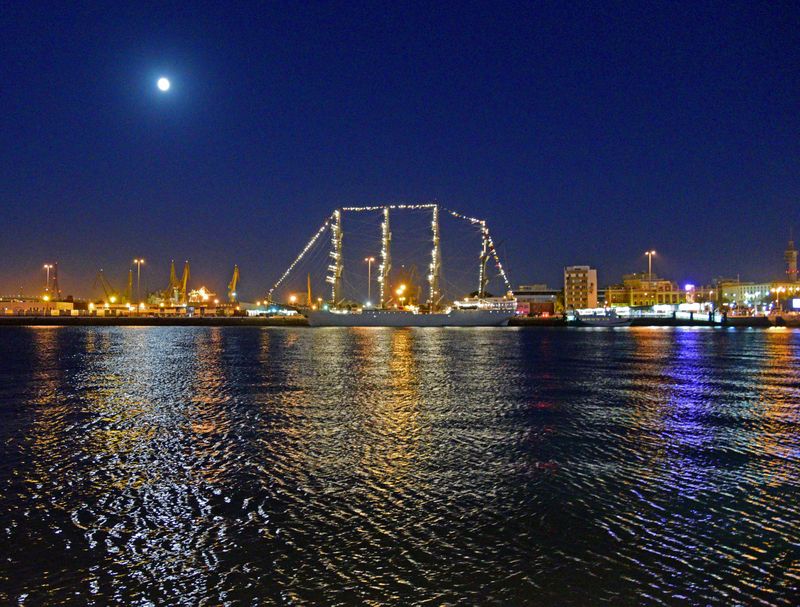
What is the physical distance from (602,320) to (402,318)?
48195 millimetres

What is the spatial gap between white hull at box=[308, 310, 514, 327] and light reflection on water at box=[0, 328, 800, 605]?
109 meters

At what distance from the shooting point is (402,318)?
132 m

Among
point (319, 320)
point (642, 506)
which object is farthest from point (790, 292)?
point (642, 506)

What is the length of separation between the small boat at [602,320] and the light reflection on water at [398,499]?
414ft

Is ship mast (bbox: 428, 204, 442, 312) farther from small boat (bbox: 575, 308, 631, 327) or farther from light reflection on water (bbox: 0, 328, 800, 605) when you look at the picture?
light reflection on water (bbox: 0, 328, 800, 605)

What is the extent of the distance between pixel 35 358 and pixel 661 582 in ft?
137

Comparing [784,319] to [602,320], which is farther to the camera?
[602,320]

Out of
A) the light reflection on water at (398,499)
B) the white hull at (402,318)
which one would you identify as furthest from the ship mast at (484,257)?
the light reflection on water at (398,499)

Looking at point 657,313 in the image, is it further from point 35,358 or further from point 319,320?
point 35,358

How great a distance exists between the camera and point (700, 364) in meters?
35.6

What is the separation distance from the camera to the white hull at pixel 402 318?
427 ft

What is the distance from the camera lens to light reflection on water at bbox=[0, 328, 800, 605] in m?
6.45

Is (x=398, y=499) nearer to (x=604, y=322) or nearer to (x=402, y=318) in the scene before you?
(x=402, y=318)

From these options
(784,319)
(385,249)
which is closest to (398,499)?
(385,249)
